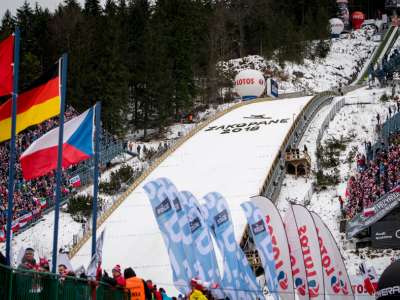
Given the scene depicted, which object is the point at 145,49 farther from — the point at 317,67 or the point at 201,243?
the point at 201,243

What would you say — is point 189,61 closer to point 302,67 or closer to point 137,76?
point 137,76

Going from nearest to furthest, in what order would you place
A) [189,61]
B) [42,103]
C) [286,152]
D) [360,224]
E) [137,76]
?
1. [42,103]
2. [360,224]
3. [286,152]
4. [137,76]
5. [189,61]

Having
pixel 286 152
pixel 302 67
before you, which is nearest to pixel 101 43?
pixel 286 152

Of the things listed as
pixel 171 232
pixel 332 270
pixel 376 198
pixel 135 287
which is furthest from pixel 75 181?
pixel 135 287

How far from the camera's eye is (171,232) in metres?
16.8

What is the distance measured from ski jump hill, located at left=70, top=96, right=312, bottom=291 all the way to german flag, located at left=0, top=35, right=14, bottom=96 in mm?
10964

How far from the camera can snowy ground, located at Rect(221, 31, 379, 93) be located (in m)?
68.3

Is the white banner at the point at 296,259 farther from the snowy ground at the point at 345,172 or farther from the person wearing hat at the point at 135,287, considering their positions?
the snowy ground at the point at 345,172

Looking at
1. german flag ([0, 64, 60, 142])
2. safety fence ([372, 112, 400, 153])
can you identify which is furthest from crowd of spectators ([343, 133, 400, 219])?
german flag ([0, 64, 60, 142])

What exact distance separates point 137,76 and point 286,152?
68.3 feet

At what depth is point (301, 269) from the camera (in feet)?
52.2

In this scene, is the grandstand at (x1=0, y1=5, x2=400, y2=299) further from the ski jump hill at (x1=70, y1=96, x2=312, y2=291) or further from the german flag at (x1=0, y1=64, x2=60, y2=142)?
the german flag at (x1=0, y1=64, x2=60, y2=142)

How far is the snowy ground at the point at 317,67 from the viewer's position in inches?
2689

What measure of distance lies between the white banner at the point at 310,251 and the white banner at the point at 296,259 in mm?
81
